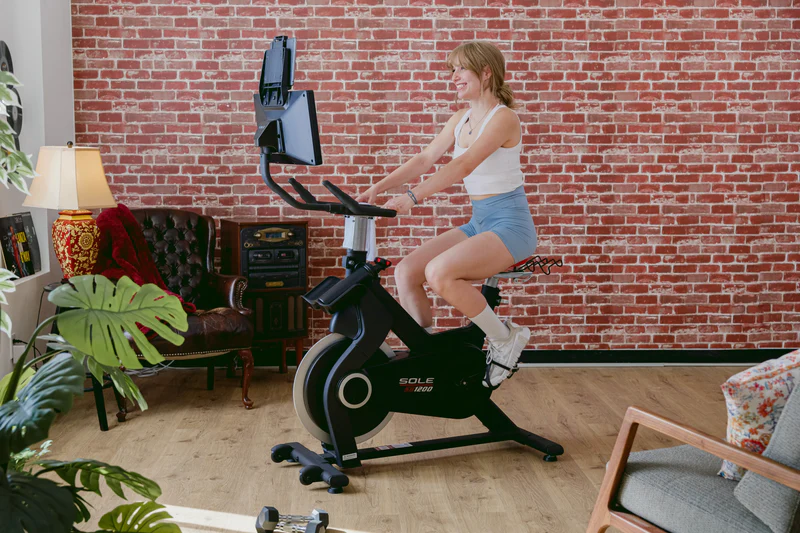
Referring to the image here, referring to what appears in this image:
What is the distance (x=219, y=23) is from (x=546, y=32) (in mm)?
2133

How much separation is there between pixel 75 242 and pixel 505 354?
2.25 m

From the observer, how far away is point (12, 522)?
1.29m

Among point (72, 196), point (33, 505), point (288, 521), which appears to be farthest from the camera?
point (72, 196)

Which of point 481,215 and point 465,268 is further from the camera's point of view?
point 481,215

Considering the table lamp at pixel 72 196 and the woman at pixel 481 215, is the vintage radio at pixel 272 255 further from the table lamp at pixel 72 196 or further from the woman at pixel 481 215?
the woman at pixel 481 215

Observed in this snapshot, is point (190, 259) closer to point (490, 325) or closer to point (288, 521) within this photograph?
point (490, 325)

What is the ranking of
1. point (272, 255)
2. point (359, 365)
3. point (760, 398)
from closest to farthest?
point (760, 398), point (359, 365), point (272, 255)

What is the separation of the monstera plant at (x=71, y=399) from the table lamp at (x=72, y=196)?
2191 millimetres

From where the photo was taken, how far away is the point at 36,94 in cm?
437

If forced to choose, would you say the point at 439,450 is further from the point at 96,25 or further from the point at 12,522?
the point at 96,25

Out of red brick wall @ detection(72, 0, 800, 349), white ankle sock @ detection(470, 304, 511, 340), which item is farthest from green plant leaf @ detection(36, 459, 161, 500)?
red brick wall @ detection(72, 0, 800, 349)

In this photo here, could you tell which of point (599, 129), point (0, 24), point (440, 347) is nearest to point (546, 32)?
point (599, 129)

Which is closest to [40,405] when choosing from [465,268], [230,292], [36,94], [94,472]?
[94,472]

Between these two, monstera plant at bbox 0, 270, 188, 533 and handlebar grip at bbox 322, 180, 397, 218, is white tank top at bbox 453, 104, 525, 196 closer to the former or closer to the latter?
handlebar grip at bbox 322, 180, 397, 218
